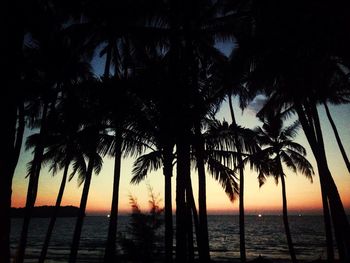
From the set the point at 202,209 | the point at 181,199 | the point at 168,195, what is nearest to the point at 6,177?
the point at 181,199

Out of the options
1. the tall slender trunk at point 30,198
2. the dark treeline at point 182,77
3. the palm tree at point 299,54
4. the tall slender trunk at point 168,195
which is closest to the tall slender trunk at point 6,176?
the dark treeline at point 182,77

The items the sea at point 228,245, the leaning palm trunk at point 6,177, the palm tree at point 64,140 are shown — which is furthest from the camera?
the sea at point 228,245

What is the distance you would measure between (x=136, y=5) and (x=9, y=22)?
21.5 feet

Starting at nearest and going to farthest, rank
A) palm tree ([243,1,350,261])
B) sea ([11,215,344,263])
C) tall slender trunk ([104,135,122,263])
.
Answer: palm tree ([243,1,350,261])
tall slender trunk ([104,135,122,263])
sea ([11,215,344,263])

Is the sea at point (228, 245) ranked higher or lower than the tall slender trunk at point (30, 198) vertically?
lower

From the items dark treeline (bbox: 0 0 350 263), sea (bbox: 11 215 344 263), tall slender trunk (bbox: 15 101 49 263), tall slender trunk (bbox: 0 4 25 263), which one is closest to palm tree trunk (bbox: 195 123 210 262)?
dark treeline (bbox: 0 0 350 263)

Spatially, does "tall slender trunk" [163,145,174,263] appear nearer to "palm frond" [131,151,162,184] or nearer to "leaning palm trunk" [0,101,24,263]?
"palm frond" [131,151,162,184]

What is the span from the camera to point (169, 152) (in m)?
9.69

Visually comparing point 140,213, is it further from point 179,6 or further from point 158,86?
point 179,6

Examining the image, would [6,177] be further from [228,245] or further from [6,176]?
[228,245]

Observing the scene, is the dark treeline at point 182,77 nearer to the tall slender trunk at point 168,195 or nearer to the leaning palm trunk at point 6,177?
the tall slender trunk at point 168,195

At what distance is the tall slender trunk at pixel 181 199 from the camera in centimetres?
833

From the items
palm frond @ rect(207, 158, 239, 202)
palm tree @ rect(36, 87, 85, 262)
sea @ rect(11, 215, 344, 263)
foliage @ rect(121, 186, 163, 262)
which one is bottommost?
sea @ rect(11, 215, 344, 263)

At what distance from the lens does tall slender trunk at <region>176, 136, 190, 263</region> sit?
833 cm
